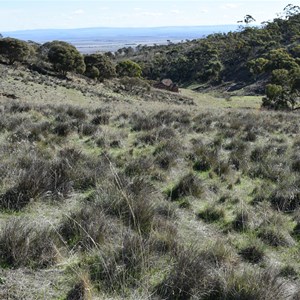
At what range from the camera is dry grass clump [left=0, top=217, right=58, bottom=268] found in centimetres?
338

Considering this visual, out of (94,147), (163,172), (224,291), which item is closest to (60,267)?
(224,291)

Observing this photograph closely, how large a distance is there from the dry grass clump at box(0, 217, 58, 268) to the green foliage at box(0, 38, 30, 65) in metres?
42.1

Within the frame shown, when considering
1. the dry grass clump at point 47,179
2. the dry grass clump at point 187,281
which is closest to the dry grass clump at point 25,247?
the dry grass clump at point 47,179

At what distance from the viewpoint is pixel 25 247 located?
3.44 m

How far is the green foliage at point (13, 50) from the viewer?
4112cm

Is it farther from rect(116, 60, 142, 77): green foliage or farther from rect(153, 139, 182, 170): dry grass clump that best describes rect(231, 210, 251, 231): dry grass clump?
rect(116, 60, 142, 77): green foliage

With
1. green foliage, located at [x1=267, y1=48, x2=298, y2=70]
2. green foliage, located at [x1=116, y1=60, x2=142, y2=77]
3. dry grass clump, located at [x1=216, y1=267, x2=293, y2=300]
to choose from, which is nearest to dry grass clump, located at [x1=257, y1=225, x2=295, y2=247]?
dry grass clump, located at [x1=216, y1=267, x2=293, y2=300]

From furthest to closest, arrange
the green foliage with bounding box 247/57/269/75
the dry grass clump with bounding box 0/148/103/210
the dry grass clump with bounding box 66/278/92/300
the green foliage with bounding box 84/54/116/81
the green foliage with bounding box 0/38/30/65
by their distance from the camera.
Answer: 1. the green foliage with bounding box 247/57/269/75
2. the green foliage with bounding box 84/54/116/81
3. the green foliage with bounding box 0/38/30/65
4. the dry grass clump with bounding box 0/148/103/210
5. the dry grass clump with bounding box 66/278/92/300

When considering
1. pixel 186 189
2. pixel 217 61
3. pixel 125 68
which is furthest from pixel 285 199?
pixel 217 61

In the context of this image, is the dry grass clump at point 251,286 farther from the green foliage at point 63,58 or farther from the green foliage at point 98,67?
the green foliage at point 98,67

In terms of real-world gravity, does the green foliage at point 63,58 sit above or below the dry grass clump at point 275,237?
above

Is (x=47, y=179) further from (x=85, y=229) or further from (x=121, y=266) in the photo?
(x=121, y=266)

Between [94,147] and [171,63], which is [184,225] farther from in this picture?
[171,63]

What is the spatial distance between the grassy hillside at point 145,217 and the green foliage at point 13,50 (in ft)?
118
